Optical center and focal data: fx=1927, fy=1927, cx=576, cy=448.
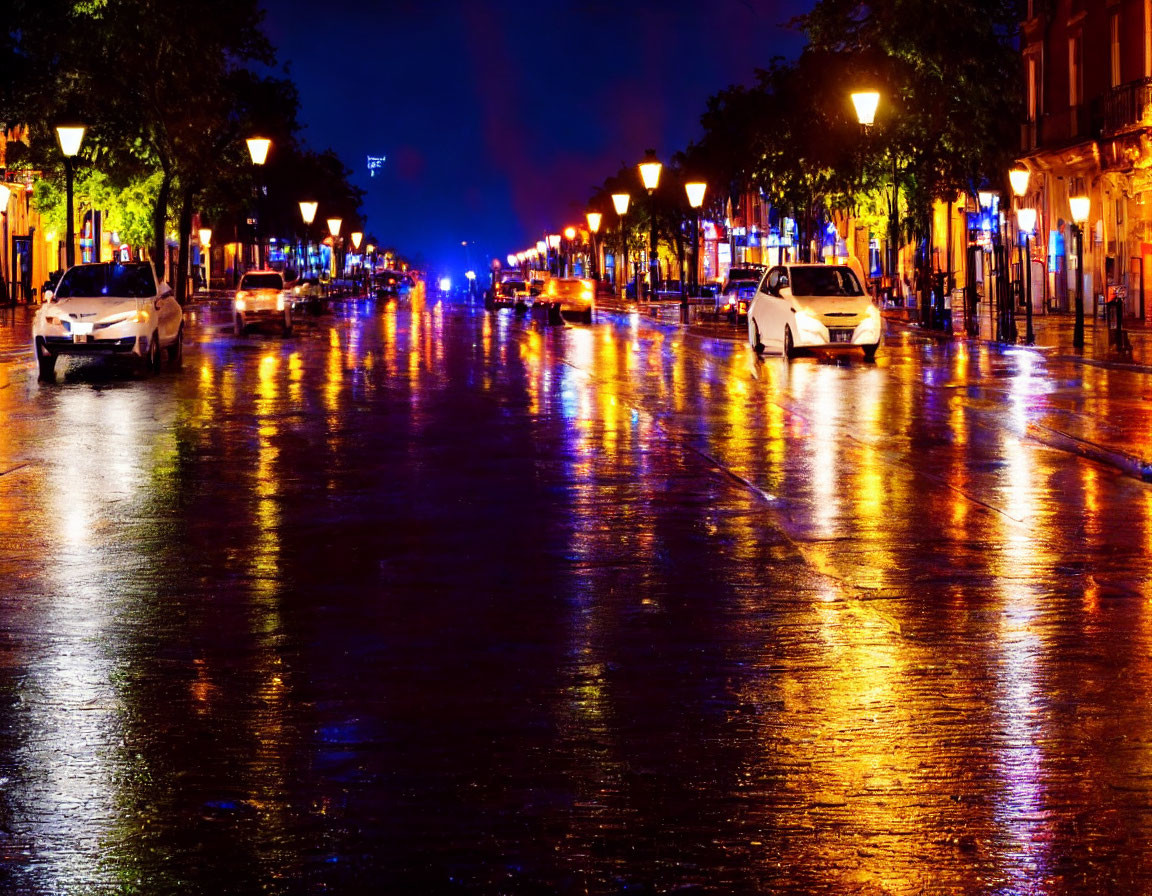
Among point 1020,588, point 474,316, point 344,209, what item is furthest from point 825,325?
point 344,209

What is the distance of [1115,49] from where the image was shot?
165 feet

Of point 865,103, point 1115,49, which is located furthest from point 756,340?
point 1115,49

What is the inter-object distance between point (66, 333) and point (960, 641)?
24056mm

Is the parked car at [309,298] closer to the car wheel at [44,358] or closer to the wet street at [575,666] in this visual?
the car wheel at [44,358]

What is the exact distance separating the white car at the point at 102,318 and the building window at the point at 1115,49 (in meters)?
28.4

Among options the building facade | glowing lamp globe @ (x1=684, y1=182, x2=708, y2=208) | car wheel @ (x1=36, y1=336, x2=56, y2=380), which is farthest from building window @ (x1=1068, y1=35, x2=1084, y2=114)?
car wheel @ (x1=36, y1=336, x2=56, y2=380)

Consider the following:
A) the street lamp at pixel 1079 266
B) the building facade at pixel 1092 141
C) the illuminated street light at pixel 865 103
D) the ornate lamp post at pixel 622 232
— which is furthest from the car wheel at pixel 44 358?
the ornate lamp post at pixel 622 232

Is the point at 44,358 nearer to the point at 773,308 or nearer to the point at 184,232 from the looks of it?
the point at 773,308

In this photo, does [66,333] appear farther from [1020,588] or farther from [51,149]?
[51,149]

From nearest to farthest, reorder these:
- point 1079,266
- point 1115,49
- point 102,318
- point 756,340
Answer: point 102,318
point 756,340
point 1079,266
point 1115,49

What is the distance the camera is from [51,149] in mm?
64375

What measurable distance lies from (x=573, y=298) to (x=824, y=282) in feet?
81.4

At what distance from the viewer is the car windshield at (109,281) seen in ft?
105

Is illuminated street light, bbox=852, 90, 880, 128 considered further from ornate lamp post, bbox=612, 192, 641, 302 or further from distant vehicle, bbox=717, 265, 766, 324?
ornate lamp post, bbox=612, 192, 641, 302
